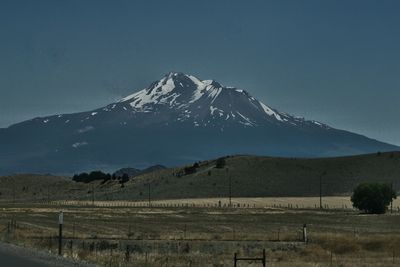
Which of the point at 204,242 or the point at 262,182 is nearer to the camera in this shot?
the point at 204,242

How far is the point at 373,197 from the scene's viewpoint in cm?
11688

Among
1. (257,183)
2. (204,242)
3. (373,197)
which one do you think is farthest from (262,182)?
(204,242)

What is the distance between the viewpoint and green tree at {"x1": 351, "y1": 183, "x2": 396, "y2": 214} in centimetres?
11588

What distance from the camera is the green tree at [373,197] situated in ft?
380

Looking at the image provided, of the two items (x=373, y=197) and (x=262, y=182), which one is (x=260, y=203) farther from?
(x=262, y=182)

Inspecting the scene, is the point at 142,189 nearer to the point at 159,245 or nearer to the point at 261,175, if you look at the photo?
the point at 261,175

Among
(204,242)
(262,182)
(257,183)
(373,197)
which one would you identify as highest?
(262,182)

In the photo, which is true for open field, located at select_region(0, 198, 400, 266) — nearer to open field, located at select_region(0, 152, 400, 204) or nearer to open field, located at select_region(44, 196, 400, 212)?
open field, located at select_region(44, 196, 400, 212)

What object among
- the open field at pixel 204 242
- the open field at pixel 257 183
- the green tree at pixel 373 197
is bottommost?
the open field at pixel 204 242

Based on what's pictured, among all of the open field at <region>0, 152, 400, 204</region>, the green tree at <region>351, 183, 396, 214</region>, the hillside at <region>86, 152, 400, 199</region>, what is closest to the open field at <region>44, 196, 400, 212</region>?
the open field at <region>0, 152, 400, 204</region>

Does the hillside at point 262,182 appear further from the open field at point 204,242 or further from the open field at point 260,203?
the open field at point 204,242

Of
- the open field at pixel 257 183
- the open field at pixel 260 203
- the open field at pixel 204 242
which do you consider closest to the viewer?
the open field at pixel 204 242

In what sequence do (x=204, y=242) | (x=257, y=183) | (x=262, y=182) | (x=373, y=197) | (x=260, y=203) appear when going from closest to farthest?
(x=204, y=242) < (x=373, y=197) < (x=260, y=203) < (x=257, y=183) < (x=262, y=182)

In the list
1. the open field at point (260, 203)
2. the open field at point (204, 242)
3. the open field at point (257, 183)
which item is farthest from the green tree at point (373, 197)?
the open field at point (257, 183)
